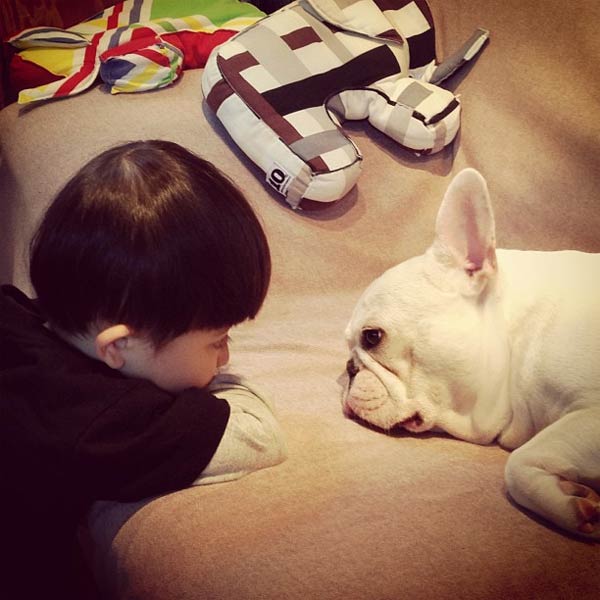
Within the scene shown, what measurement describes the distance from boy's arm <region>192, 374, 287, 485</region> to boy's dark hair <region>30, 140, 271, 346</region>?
0.16 m

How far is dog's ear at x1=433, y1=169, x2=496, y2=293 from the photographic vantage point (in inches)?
46.1

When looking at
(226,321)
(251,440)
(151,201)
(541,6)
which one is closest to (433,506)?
(251,440)

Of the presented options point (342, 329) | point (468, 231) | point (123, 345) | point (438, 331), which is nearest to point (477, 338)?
point (438, 331)

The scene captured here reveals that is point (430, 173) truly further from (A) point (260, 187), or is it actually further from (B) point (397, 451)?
(B) point (397, 451)

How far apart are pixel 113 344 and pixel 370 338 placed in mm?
471

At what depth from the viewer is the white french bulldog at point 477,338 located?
1.11m

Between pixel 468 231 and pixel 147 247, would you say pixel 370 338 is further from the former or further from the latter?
pixel 147 247

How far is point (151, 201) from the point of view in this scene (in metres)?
0.97

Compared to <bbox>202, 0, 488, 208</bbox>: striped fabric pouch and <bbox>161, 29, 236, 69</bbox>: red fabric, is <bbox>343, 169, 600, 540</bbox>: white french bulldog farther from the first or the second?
<bbox>161, 29, 236, 69</bbox>: red fabric

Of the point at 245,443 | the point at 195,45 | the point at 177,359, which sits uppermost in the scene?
the point at 195,45

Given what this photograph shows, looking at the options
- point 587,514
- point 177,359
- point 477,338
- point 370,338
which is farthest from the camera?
point 370,338

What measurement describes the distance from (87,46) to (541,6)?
1.21m

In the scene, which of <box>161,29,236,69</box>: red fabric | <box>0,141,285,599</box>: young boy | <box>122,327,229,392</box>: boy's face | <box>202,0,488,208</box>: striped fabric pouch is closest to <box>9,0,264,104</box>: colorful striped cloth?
<box>161,29,236,69</box>: red fabric

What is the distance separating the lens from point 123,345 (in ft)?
3.33
